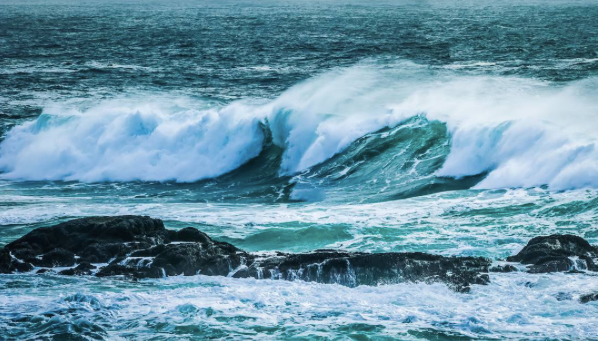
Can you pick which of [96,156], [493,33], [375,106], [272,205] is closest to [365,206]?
[272,205]

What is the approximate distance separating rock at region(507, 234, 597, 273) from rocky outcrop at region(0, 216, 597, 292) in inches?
0.5

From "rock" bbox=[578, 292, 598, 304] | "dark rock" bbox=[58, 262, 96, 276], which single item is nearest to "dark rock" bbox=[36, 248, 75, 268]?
"dark rock" bbox=[58, 262, 96, 276]

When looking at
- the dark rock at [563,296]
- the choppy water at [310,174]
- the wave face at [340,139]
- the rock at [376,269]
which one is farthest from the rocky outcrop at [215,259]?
the wave face at [340,139]

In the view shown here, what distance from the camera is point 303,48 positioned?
39.6 m

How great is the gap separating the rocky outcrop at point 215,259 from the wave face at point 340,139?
184 inches

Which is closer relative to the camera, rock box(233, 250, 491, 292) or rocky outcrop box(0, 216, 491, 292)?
rock box(233, 250, 491, 292)

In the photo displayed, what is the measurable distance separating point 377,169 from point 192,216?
4.70 metres

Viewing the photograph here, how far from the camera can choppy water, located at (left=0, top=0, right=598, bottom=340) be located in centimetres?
873

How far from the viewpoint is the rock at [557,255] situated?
383 inches

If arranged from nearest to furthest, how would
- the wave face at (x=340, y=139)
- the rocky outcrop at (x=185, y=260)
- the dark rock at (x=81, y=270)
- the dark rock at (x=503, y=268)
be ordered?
1. the rocky outcrop at (x=185, y=260)
2. the dark rock at (x=503, y=268)
3. the dark rock at (x=81, y=270)
4. the wave face at (x=340, y=139)

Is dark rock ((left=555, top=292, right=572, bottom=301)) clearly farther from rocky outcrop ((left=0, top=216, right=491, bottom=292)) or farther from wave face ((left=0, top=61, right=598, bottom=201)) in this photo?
wave face ((left=0, top=61, right=598, bottom=201))

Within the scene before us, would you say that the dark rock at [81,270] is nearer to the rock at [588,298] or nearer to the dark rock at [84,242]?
the dark rock at [84,242]

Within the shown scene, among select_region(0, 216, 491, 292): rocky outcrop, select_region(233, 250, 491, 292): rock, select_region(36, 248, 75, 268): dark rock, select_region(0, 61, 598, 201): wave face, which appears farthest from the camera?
select_region(0, 61, 598, 201): wave face

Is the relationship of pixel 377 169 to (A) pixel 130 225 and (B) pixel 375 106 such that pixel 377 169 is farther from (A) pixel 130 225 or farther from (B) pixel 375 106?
(A) pixel 130 225
